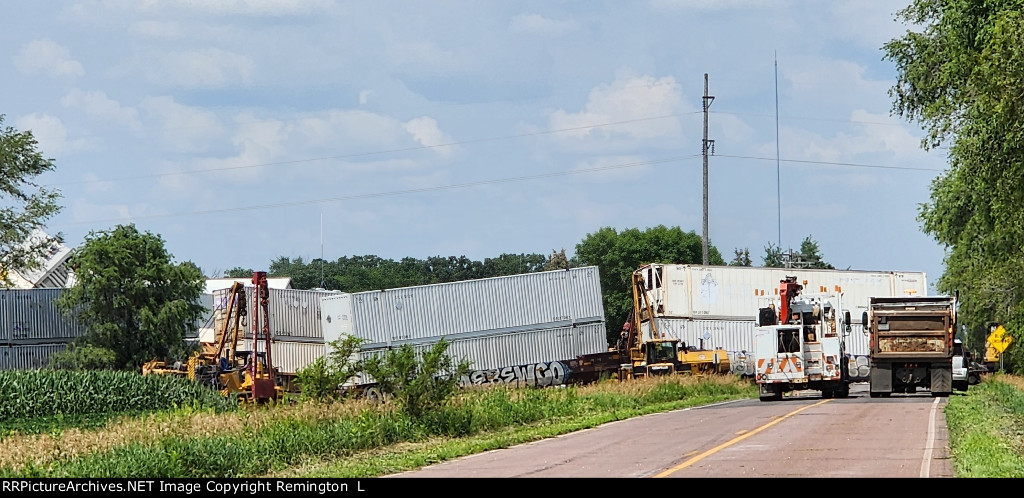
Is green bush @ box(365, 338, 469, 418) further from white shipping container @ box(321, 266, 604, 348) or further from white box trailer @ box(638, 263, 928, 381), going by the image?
white box trailer @ box(638, 263, 928, 381)

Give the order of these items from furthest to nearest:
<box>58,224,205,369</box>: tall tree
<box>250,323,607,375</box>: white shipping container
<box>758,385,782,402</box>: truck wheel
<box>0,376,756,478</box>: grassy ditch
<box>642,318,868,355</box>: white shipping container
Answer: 1. <box>58,224,205,369</box>: tall tree
2. <box>642,318,868,355</box>: white shipping container
3. <box>250,323,607,375</box>: white shipping container
4. <box>758,385,782,402</box>: truck wheel
5. <box>0,376,756,478</box>: grassy ditch

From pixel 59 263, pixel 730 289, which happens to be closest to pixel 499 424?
pixel 730 289

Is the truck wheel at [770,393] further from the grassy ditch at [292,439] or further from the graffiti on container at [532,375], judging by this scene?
the graffiti on container at [532,375]

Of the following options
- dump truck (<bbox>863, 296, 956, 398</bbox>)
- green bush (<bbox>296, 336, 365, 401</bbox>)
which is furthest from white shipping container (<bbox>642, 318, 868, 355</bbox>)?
green bush (<bbox>296, 336, 365, 401</bbox>)

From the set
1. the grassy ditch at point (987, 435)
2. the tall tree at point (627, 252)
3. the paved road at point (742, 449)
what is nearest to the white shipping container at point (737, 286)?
the grassy ditch at point (987, 435)

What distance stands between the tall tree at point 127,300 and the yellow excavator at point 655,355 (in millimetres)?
22168

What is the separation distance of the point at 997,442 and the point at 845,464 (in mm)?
3492

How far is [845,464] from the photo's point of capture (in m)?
15.0

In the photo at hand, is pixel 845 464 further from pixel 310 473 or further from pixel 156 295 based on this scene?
pixel 156 295

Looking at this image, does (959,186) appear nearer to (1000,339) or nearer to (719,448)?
(1000,339)

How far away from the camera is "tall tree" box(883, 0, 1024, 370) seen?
74.4 feet

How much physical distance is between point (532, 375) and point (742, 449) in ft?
92.6

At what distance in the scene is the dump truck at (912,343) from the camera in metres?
32.8

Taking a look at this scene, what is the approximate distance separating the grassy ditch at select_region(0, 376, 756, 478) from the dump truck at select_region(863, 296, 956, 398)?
33.5ft
